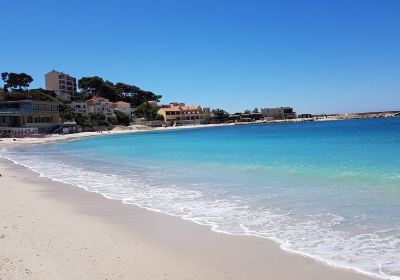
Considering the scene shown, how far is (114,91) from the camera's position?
446 feet

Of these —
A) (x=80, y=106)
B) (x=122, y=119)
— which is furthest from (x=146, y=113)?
(x=80, y=106)

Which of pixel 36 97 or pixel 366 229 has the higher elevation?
pixel 36 97

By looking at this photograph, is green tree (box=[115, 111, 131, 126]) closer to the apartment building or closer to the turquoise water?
the apartment building

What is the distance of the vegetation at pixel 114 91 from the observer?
132 meters

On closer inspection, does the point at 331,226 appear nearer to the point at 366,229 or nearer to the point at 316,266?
the point at 366,229

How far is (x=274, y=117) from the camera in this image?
A: 544 ft

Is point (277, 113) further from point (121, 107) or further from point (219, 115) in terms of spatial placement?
point (121, 107)

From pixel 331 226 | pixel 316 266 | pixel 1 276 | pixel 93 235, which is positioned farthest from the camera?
pixel 331 226

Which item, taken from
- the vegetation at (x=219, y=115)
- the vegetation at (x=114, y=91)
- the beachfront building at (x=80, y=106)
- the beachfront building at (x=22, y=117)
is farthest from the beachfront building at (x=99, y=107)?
the vegetation at (x=219, y=115)

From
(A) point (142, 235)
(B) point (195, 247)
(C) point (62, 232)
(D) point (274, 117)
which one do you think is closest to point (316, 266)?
(B) point (195, 247)

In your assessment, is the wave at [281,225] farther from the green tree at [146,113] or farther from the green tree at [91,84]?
the green tree at [91,84]

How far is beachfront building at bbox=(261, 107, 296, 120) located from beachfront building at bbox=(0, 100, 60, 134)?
10780 centimetres

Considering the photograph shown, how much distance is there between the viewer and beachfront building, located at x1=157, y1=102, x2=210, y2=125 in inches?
5305

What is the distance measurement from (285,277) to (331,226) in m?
2.82
